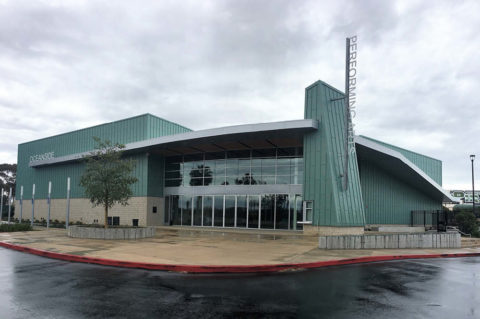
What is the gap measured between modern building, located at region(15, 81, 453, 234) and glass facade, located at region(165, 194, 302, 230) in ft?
0.25

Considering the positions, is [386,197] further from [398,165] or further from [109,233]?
[109,233]

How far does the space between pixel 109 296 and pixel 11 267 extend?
18.8 feet

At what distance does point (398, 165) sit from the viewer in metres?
28.1

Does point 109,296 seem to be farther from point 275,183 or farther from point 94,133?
point 94,133

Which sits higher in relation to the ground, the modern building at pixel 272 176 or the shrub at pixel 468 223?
the modern building at pixel 272 176

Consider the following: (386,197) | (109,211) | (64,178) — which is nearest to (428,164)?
(386,197)

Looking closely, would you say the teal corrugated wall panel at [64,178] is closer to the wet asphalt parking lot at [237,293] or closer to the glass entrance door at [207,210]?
the glass entrance door at [207,210]

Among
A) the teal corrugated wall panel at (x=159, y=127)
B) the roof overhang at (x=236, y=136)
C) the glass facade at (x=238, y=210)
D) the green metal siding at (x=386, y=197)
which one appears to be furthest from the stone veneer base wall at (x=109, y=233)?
the green metal siding at (x=386, y=197)

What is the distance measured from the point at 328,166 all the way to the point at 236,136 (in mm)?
6537

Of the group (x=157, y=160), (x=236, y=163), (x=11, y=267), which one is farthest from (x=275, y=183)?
(x=11, y=267)

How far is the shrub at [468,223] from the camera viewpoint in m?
27.0

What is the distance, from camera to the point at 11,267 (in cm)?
1160

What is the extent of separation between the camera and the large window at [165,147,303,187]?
2694cm

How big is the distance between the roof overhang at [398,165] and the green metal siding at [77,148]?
57.8ft
